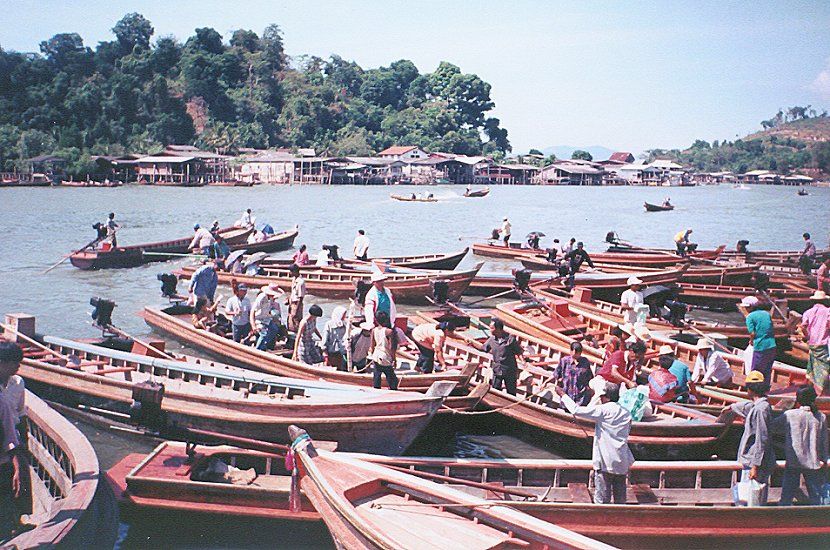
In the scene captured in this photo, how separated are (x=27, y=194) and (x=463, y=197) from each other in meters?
37.2

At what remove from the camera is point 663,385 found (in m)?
8.77

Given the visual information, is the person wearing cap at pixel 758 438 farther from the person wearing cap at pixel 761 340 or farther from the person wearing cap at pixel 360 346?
the person wearing cap at pixel 360 346

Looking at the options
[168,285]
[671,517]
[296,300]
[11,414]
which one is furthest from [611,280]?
[11,414]

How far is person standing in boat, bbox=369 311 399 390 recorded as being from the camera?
8.59 metres

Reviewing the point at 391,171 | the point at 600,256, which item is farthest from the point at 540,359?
the point at 391,171

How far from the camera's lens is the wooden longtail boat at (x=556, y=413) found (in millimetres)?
7887

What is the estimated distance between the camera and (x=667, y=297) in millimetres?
16125

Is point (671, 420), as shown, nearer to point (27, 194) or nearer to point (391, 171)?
point (27, 194)

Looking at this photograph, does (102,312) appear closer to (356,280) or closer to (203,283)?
(203,283)

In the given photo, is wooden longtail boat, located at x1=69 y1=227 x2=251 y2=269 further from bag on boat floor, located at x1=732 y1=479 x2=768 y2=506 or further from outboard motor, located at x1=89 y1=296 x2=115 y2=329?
bag on boat floor, located at x1=732 y1=479 x2=768 y2=506

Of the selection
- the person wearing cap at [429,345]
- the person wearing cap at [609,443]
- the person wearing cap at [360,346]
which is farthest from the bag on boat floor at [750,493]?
the person wearing cap at [360,346]

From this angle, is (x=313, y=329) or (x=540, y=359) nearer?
(x=313, y=329)

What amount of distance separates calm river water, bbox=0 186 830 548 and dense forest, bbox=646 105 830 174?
517cm

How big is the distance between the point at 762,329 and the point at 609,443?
398cm
